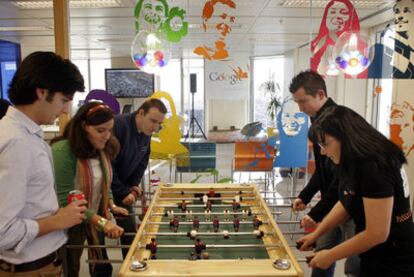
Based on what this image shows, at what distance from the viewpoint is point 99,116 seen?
6.78ft

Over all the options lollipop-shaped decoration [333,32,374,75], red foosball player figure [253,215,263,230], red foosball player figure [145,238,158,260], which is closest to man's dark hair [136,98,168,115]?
red foosball player figure [253,215,263,230]

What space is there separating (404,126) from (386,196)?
3712 millimetres

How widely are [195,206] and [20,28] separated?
5.61 m

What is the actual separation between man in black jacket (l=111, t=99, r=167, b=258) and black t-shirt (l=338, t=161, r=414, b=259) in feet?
5.44

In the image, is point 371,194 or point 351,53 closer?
point 371,194

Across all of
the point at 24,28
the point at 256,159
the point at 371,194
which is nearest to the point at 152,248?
the point at 371,194

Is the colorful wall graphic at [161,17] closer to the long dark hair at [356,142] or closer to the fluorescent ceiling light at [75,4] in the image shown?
the fluorescent ceiling light at [75,4]

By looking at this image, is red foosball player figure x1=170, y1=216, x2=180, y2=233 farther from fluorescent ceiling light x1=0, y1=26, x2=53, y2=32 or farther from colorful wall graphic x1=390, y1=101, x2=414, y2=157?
fluorescent ceiling light x1=0, y1=26, x2=53, y2=32

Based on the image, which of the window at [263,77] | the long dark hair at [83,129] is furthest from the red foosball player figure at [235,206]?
the window at [263,77]

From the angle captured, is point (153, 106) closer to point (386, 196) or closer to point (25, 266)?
point (25, 266)

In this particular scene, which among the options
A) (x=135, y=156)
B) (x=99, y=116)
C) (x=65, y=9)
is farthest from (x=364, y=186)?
(x=65, y=9)

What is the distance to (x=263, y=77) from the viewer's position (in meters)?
10.8

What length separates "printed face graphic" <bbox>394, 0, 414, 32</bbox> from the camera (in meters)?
4.35

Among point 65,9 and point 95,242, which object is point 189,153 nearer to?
point 65,9
